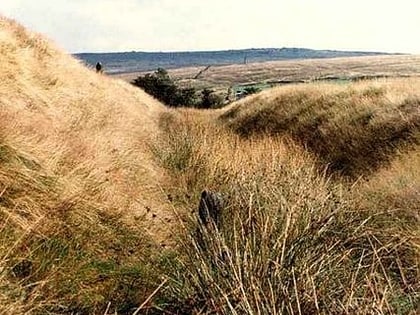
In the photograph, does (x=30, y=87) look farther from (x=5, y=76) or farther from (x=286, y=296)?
(x=286, y=296)

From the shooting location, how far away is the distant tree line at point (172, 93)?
40.8 meters

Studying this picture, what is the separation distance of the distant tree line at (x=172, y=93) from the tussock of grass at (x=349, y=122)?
19264mm

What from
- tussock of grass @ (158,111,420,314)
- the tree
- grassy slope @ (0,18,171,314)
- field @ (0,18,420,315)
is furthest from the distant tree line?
tussock of grass @ (158,111,420,314)

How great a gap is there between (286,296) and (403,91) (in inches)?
501

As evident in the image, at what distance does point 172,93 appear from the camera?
41.9m

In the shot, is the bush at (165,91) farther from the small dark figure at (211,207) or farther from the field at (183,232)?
the small dark figure at (211,207)

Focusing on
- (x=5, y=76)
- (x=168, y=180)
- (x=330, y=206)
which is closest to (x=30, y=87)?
(x=5, y=76)

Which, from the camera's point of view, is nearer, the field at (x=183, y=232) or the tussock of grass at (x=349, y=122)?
the field at (x=183, y=232)

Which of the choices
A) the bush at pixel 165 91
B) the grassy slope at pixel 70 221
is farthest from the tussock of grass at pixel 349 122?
the bush at pixel 165 91

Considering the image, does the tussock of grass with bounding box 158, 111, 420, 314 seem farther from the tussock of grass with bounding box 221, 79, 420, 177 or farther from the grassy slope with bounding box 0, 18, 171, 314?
the tussock of grass with bounding box 221, 79, 420, 177

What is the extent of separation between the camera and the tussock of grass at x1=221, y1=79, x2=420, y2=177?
39.0 ft

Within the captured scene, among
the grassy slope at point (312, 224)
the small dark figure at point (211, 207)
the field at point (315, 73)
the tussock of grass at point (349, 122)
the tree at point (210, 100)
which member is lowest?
the field at point (315, 73)

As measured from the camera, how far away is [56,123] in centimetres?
921

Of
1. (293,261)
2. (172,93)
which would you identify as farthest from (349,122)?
(172,93)
